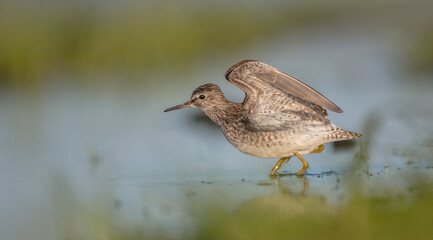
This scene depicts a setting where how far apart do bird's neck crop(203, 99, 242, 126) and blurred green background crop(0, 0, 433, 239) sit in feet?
0.93

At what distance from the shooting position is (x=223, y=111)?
8102 millimetres

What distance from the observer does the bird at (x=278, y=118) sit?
23.9 feet

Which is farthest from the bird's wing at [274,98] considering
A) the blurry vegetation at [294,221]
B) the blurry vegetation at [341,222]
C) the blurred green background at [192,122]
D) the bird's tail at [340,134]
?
the blurry vegetation at [341,222]

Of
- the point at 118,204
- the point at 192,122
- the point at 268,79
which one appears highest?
the point at 268,79

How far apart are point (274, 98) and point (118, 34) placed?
4.29 meters

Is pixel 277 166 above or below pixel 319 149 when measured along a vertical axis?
below

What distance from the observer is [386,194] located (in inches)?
211

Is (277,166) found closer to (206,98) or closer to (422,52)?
(206,98)

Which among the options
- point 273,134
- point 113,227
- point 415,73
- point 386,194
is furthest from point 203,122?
point 113,227

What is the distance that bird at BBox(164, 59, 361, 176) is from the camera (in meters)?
7.28

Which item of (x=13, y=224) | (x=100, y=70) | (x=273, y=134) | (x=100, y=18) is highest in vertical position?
(x=100, y=18)

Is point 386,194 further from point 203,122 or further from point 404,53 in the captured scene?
point 404,53

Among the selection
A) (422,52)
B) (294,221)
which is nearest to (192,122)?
(422,52)

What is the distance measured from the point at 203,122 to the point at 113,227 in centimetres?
465
